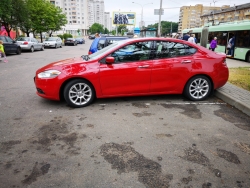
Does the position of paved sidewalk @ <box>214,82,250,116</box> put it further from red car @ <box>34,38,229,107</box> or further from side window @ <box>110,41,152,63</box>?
side window @ <box>110,41,152,63</box>

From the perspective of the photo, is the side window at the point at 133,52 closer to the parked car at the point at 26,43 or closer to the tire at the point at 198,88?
the tire at the point at 198,88

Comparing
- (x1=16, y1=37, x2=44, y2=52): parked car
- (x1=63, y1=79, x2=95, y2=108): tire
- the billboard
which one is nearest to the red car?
(x1=63, y1=79, x2=95, y2=108): tire

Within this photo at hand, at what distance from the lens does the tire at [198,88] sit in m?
5.31

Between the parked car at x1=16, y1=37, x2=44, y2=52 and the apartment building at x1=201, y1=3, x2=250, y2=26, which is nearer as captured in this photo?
the parked car at x1=16, y1=37, x2=44, y2=52

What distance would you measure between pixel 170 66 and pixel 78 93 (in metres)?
2.32

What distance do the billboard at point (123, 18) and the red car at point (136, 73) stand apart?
57505 millimetres

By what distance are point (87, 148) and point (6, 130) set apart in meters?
1.68

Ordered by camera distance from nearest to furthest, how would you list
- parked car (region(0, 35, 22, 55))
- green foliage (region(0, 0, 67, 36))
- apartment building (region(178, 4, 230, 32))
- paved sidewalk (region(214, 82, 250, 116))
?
paved sidewalk (region(214, 82, 250, 116))
parked car (region(0, 35, 22, 55))
green foliage (region(0, 0, 67, 36))
apartment building (region(178, 4, 230, 32))

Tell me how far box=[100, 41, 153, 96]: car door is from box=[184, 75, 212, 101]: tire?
1124mm

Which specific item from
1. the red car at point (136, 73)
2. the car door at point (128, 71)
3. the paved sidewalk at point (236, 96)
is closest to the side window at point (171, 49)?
the red car at point (136, 73)

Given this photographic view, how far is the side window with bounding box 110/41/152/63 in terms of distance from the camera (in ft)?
16.2

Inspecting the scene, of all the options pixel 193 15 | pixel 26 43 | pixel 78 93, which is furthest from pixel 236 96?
pixel 193 15

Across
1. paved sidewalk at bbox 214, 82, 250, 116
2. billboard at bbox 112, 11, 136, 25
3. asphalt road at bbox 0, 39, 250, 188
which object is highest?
billboard at bbox 112, 11, 136, 25

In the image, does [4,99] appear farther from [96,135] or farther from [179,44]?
[179,44]
